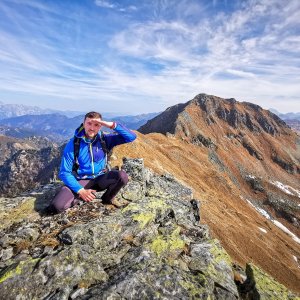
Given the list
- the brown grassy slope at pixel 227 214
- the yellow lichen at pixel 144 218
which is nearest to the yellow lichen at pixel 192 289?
the yellow lichen at pixel 144 218

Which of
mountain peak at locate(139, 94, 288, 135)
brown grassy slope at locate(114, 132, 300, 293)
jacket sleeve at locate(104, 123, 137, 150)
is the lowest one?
brown grassy slope at locate(114, 132, 300, 293)

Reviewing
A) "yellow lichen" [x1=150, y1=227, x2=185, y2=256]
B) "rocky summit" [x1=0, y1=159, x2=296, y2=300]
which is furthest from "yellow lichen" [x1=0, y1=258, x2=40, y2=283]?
"yellow lichen" [x1=150, y1=227, x2=185, y2=256]

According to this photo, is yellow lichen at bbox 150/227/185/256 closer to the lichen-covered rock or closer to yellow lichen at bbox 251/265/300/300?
the lichen-covered rock

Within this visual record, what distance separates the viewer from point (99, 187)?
Result: 1323cm

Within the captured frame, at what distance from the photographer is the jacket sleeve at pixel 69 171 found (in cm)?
1205

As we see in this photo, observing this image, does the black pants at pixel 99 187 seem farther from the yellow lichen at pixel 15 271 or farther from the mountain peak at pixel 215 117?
the mountain peak at pixel 215 117

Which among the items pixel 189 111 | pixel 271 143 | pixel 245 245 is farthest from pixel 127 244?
pixel 271 143

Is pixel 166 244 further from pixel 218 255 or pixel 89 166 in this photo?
pixel 89 166

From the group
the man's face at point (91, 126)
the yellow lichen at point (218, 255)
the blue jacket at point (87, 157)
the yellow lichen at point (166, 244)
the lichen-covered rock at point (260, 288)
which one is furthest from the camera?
the blue jacket at point (87, 157)

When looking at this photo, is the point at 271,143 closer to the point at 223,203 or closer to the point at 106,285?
the point at 223,203

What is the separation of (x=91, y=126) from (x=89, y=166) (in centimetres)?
198

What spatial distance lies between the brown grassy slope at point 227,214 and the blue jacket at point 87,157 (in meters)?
24.7

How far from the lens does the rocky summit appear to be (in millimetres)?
8180

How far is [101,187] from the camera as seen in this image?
43.2 feet
